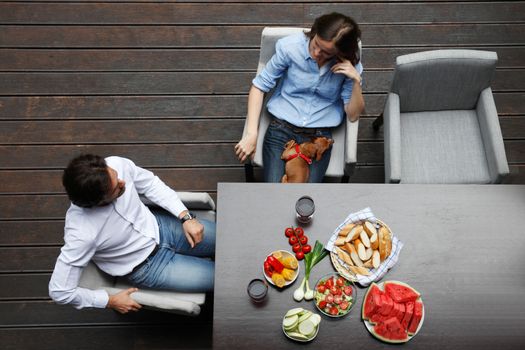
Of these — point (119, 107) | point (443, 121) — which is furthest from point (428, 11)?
point (119, 107)

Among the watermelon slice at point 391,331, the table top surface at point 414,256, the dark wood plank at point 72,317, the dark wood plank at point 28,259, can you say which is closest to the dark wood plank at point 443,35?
the table top surface at point 414,256

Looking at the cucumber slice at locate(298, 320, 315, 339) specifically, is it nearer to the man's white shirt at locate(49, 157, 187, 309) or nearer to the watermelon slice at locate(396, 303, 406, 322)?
the watermelon slice at locate(396, 303, 406, 322)

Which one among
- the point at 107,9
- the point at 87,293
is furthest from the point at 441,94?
the point at 107,9

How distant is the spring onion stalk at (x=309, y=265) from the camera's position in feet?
5.71

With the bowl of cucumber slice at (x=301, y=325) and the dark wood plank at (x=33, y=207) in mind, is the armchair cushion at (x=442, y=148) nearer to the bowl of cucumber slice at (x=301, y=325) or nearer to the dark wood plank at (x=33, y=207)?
the bowl of cucumber slice at (x=301, y=325)

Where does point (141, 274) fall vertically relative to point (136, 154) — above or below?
below

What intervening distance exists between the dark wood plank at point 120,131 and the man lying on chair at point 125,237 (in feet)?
2.75

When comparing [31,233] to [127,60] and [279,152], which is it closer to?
[127,60]

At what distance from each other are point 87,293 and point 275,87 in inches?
52.6

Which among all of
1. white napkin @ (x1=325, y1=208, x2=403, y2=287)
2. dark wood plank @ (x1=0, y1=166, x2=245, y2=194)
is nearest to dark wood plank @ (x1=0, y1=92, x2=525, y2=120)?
dark wood plank @ (x1=0, y1=166, x2=245, y2=194)

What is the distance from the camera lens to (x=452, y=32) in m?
3.10

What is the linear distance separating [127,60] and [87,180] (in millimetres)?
1639

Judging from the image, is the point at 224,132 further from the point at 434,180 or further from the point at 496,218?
the point at 496,218

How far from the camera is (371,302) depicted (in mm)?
1709
